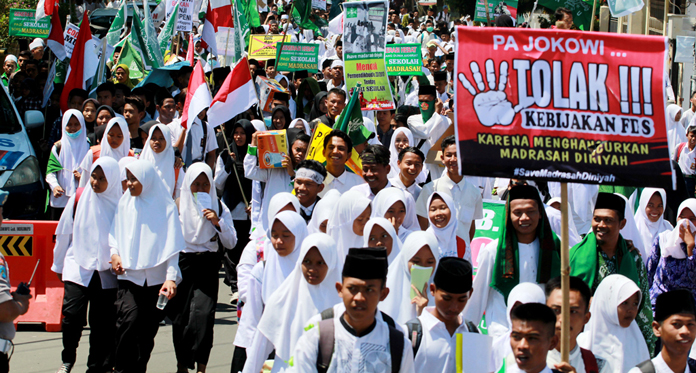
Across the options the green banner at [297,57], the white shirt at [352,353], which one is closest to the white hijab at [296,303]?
the white shirt at [352,353]

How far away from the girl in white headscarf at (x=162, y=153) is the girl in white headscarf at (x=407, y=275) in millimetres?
3449

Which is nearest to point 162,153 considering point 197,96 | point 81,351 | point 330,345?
point 197,96

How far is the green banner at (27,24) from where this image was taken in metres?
14.7

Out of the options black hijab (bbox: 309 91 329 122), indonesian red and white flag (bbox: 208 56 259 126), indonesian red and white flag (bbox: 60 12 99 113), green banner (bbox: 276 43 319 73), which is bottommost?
indonesian red and white flag (bbox: 208 56 259 126)

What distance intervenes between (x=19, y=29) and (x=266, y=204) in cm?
→ 891

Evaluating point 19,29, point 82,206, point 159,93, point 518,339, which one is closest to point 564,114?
point 518,339

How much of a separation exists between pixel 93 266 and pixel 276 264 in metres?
1.77

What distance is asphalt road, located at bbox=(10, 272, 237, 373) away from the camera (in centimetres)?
662

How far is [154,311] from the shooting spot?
616 centimetres

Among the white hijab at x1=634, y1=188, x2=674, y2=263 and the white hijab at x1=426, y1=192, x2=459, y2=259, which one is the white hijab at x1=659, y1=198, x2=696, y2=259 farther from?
the white hijab at x1=426, y1=192, x2=459, y2=259

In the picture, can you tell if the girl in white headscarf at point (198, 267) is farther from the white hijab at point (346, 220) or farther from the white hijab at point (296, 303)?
the white hijab at point (296, 303)

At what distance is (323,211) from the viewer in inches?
235

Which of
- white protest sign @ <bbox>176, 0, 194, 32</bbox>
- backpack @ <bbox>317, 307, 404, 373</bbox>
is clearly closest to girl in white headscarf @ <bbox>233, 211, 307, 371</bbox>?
backpack @ <bbox>317, 307, 404, 373</bbox>

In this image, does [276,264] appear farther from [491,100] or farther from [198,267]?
[491,100]
